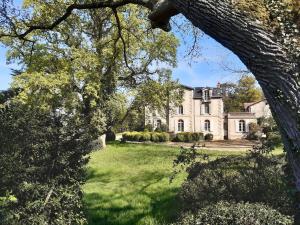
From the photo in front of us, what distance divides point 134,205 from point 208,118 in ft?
190

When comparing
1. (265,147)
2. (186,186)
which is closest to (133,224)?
(186,186)

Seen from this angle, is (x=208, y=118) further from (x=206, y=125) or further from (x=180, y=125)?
(x=180, y=125)

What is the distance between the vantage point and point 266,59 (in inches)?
167

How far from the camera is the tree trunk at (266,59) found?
4.16m

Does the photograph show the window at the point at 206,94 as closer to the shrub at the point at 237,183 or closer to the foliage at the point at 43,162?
the foliage at the point at 43,162

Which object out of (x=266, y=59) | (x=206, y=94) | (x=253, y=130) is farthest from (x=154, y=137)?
(x=266, y=59)

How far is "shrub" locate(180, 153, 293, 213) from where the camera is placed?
834 cm

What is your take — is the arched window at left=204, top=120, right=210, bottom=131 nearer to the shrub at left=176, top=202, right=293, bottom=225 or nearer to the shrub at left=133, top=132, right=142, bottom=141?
the shrub at left=133, top=132, right=142, bottom=141

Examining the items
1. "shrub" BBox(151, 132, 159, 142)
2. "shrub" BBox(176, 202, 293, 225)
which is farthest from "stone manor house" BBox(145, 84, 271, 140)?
"shrub" BBox(176, 202, 293, 225)

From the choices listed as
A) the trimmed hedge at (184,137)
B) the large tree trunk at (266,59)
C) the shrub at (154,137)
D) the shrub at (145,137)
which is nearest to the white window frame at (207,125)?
the trimmed hedge at (184,137)

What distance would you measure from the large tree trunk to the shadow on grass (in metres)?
6.81

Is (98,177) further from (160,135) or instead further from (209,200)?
(160,135)

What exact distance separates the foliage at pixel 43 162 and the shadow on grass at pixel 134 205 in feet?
6.50

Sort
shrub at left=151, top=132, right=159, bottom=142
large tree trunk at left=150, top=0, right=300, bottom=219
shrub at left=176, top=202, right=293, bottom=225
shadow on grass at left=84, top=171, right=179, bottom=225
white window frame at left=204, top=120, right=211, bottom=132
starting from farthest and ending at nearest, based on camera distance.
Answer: white window frame at left=204, top=120, right=211, bottom=132
shrub at left=151, top=132, right=159, bottom=142
shadow on grass at left=84, top=171, right=179, bottom=225
shrub at left=176, top=202, right=293, bottom=225
large tree trunk at left=150, top=0, right=300, bottom=219
